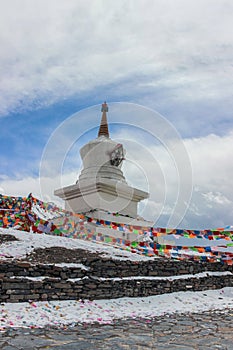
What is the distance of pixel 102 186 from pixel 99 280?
408 inches

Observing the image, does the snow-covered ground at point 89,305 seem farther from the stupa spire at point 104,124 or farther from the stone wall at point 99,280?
the stupa spire at point 104,124

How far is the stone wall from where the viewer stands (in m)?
7.48

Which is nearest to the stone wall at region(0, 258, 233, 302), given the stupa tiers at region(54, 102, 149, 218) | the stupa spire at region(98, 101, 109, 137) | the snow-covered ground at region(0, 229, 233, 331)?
the snow-covered ground at region(0, 229, 233, 331)

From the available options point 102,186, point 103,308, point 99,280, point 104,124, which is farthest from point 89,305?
point 104,124

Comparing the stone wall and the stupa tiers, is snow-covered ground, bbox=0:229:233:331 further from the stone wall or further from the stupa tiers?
the stupa tiers

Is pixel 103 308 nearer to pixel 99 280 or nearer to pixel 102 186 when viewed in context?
pixel 99 280

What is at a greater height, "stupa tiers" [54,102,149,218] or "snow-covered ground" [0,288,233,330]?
"stupa tiers" [54,102,149,218]

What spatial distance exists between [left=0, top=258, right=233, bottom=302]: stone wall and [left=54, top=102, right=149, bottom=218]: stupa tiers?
7.90m

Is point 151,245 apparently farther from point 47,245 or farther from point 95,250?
point 47,245

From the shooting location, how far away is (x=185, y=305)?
29.5 feet

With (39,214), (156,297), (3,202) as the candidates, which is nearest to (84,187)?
(3,202)

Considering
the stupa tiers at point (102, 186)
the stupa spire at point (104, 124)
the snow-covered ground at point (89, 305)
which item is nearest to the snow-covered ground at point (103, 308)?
the snow-covered ground at point (89, 305)

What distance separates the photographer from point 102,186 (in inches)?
734

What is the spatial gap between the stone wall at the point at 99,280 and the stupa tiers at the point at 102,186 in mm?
7903
